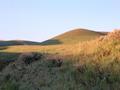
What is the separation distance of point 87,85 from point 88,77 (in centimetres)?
75

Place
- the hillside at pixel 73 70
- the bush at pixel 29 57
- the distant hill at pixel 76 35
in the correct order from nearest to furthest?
the hillside at pixel 73 70 → the bush at pixel 29 57 → the distant hill at pixel 76 35

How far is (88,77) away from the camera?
1809 centimetres

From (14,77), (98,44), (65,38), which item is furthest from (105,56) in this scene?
(65,38)

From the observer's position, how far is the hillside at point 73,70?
17.8m

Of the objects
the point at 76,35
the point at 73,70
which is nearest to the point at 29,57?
the point at 73,70

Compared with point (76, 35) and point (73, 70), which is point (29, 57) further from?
point (76, 35)

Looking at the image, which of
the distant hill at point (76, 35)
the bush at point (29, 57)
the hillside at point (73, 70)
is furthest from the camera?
the distant hill at point (76, 35)

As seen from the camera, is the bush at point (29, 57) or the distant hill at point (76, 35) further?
the distant hill at point (76, 35)

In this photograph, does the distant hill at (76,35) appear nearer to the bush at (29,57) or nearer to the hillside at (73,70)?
the bush at (29,57)

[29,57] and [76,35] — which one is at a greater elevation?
[76,35]

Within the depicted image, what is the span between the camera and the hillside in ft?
58.3

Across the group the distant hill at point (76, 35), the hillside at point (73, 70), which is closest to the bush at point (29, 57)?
the hillside at point (73, 70)

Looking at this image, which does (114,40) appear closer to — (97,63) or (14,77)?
(97,63)

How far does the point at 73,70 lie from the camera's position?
770 inches
